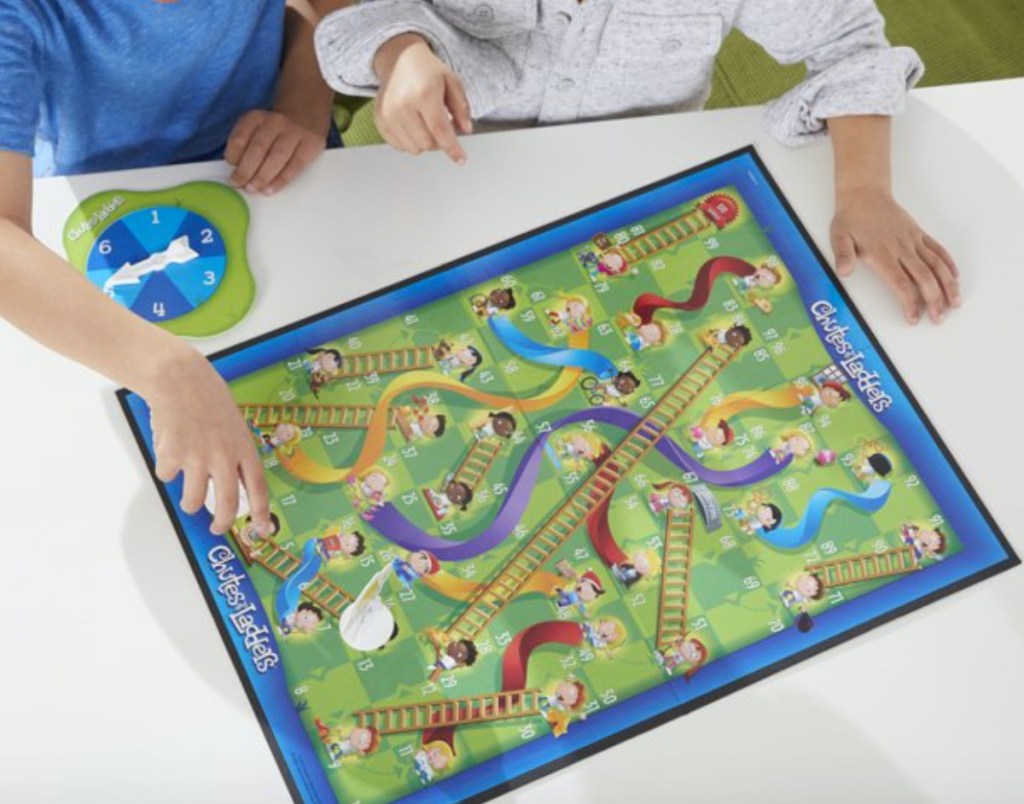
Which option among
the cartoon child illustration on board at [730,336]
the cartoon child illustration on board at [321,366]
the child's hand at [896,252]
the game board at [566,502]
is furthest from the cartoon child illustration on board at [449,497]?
the child's hand at [896,252]

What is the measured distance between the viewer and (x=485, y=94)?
0.83 m

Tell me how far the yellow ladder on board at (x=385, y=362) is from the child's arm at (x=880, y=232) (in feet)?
1.02

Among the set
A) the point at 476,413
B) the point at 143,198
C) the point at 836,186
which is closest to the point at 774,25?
the point at 836,186

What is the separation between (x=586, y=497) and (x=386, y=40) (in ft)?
1.15

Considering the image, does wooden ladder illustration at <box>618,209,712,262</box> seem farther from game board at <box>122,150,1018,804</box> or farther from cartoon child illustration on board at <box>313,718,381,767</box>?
cartoon child illustration on board at <box>313,718,381,767</box>

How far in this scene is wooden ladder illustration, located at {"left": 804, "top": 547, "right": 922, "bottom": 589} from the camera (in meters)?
0.71

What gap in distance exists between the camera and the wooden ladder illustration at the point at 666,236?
2.62ft

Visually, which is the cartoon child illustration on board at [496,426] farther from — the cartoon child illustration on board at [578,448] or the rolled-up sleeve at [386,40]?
the rolled-up sleeve at [386,40]

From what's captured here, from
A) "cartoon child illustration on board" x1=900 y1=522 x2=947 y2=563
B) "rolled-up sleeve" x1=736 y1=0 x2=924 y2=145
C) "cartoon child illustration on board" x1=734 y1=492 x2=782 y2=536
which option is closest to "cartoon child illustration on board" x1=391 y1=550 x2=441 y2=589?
"cartoon child illustration on board" x1=734 y1=492 x2=782 y2=536

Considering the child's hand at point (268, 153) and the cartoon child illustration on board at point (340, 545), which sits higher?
the child's hand at point (268, 153)

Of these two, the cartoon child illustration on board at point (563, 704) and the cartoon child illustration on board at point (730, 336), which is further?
the cartoon child illustration on board at point (730, 336)

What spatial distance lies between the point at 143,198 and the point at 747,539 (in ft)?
1.60

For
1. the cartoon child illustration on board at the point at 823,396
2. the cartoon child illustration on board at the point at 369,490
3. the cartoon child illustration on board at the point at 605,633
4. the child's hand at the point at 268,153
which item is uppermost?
the child's hand at the point at 268,153

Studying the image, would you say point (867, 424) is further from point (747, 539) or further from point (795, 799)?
point (795, 799)
